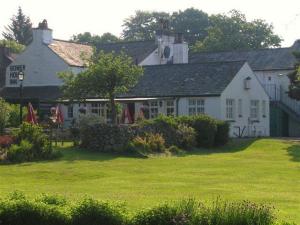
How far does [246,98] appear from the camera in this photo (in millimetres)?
46781

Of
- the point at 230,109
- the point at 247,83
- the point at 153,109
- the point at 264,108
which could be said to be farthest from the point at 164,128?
the point at 264,108

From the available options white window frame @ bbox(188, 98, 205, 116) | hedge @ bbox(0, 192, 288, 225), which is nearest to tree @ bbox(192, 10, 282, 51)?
white window frame @ bbox(188, 98, 205, 116)

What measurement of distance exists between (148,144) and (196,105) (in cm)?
1305

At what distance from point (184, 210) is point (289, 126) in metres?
44.4

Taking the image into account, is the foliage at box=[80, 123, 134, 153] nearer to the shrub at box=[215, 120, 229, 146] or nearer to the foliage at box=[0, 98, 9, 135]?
the foliage at box=[0, 98, 9, 135]

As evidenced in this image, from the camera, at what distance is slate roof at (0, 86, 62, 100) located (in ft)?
164

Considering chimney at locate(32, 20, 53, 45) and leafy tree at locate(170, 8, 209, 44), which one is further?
leafy tree at locate(170, 8, 209, 44)

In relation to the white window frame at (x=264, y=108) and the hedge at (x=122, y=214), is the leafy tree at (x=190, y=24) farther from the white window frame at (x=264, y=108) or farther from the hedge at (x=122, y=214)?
the hedge at (x=122, y=214)

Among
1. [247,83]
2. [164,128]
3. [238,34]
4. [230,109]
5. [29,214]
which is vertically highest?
[238,34]

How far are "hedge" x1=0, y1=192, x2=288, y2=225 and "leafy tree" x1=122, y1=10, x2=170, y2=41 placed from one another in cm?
10415

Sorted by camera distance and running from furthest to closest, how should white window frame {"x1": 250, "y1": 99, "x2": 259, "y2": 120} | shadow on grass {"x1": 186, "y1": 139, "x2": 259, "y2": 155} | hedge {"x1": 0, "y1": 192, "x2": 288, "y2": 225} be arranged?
1. white window frame {"x1": 250, "y1": 99, "x2": 259, "y2": 120}
2. shadow on grass {"x1": 186, "y1": 139, "x2": 259, "y2": 155}
3. hedge {"x1": 0, "y1": 192, "x2": 288, "y2": 225}

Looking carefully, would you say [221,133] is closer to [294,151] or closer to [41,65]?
[294,151]

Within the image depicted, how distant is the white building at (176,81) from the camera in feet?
144

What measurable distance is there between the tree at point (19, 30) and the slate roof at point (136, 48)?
5792cm
